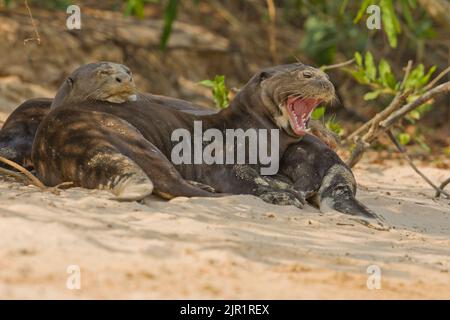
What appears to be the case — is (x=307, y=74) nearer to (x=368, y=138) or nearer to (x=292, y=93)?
(x=292, y=93)

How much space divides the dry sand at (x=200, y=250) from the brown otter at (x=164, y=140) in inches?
8.0

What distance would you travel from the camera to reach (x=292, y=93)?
6.71m

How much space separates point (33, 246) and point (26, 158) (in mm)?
2508

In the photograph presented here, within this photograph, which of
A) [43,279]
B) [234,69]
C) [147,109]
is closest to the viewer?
[43,279]

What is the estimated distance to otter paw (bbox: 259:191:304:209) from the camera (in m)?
6.08

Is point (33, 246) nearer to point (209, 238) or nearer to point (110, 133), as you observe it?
point (209, 238)

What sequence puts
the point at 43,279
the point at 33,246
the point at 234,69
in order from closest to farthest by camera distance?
the point at 43,279 → the point at 33,246 → the point at 234,69

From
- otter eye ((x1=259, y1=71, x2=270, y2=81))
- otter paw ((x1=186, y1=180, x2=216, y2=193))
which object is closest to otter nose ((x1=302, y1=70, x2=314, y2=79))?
otter eye ((x1=259, y1=71, x2=270, y2=81))

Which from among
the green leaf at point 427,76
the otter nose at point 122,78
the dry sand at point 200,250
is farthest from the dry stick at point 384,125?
the otter nose at point 122,78

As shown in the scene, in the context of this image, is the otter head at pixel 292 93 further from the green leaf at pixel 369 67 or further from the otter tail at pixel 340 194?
the green leaf at pixel 369 67

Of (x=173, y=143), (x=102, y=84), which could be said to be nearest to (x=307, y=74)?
(x=173, y=143)

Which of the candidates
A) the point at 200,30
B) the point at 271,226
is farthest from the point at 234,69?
the point at 271,226

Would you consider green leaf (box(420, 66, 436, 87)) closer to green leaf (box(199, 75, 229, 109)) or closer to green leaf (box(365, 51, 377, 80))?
green leaf (box(365, 51, 377, 80))

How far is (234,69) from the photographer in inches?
518
